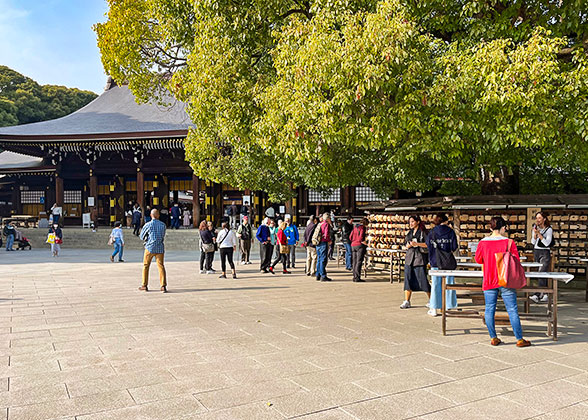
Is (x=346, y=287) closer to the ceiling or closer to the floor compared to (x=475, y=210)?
closer to the floor

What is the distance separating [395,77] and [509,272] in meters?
2.95

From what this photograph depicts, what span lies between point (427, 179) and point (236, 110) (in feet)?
22.3

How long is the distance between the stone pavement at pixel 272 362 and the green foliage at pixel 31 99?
35.3m

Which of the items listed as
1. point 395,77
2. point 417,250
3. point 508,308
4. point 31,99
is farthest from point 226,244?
point 31,99

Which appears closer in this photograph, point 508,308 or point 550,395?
point 550,395

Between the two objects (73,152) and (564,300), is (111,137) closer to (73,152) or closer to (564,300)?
(73,152)

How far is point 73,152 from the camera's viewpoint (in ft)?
79.2

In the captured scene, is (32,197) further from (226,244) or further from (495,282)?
(495,282)

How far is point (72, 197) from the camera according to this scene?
2655 cm

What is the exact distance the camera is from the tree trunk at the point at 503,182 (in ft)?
38.1

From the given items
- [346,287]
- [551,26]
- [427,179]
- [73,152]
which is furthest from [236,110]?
[73,152]

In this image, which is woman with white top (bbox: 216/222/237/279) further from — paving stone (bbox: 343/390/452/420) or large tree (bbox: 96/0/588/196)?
paving stone (bbox: 343/390/452/420)

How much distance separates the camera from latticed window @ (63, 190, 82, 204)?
26469mm

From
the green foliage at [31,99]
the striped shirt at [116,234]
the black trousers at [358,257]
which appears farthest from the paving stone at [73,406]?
the green foliage at [31,99]
